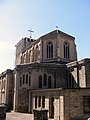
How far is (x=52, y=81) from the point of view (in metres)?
31.8

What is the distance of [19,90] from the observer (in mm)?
30781

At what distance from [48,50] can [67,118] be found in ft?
62.5

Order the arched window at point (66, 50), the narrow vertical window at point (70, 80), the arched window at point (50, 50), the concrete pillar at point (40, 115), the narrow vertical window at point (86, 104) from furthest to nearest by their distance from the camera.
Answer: the arched window at point (66, 50), the arched window at point (50, 50), the narrow vertical window at point (70, 80), the narrow vertical window at point (86, 104), the concrete pillar at point (40, 115)

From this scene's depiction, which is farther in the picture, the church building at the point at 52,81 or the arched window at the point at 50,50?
the arched window at the point at 50,50

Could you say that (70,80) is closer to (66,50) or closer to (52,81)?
(52,81)

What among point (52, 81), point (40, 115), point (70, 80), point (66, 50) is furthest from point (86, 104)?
point (66, 50)

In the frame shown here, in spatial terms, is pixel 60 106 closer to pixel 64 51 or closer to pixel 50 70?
pixel 50 70

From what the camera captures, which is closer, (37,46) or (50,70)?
(50,70)

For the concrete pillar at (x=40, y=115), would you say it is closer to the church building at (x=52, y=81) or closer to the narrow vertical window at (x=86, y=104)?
the church building at (x=52, y=81)

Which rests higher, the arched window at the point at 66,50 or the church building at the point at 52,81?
the arched window at the point at 66,50

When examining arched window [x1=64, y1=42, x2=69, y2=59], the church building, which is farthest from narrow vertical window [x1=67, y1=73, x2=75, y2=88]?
arched window [x1=64, y1=42, x2=69, y2=59]

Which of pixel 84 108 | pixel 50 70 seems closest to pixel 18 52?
pixel 50 70

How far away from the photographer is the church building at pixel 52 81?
2023cm

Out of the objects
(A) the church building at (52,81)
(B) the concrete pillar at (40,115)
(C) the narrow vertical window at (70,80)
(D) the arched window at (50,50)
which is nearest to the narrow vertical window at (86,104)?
(A) the church building at (52,81)
